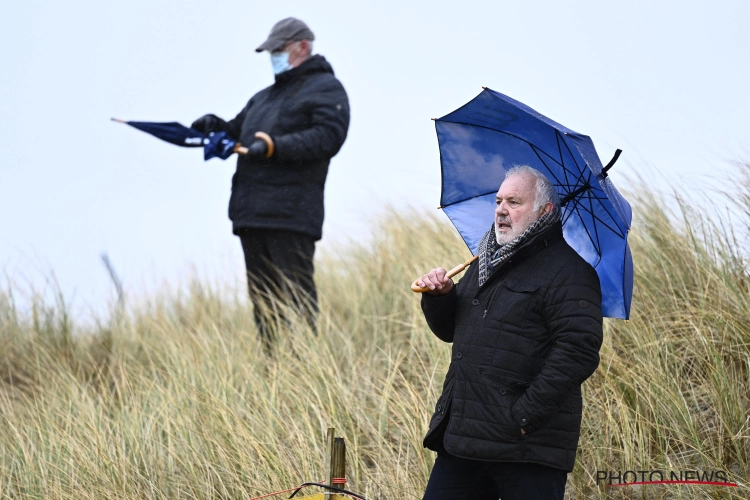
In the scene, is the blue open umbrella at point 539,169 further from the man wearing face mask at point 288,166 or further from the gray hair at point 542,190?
the man wearing face mask at point 288,166

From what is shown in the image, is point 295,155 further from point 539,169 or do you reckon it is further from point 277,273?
point 539,169

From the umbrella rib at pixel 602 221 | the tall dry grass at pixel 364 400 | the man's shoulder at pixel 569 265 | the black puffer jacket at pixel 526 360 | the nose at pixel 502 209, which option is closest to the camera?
the black puffer jacket at pixel 526 360

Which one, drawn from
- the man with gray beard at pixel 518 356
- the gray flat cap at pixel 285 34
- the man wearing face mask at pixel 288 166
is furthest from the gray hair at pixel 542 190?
the gray flat cap at pixel 285 34

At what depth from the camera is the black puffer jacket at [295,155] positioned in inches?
248

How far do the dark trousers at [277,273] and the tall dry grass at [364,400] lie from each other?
19 centimetres

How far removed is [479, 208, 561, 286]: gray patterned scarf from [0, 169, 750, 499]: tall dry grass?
1.50 metres

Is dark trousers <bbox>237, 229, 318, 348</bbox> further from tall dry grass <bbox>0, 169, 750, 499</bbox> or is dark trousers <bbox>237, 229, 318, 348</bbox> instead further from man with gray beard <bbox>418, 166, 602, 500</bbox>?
man with gray beard <bbox>418, 166, 602, 500</bbox>

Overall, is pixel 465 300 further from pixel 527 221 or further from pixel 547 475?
pixel 547 475

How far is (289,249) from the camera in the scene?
648cm

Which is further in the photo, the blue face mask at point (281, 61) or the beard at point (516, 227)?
the blue face mask at point (281, 61)

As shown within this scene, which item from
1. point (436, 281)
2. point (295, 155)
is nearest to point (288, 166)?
point (295, 155)

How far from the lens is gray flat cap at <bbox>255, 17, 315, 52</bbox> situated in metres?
6.46

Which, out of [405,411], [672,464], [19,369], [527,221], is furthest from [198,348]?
[527,221]

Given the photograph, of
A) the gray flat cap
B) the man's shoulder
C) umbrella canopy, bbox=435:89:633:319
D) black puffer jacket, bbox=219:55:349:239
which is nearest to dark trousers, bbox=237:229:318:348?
black puffer jacket, bbox=219:55:349:239
